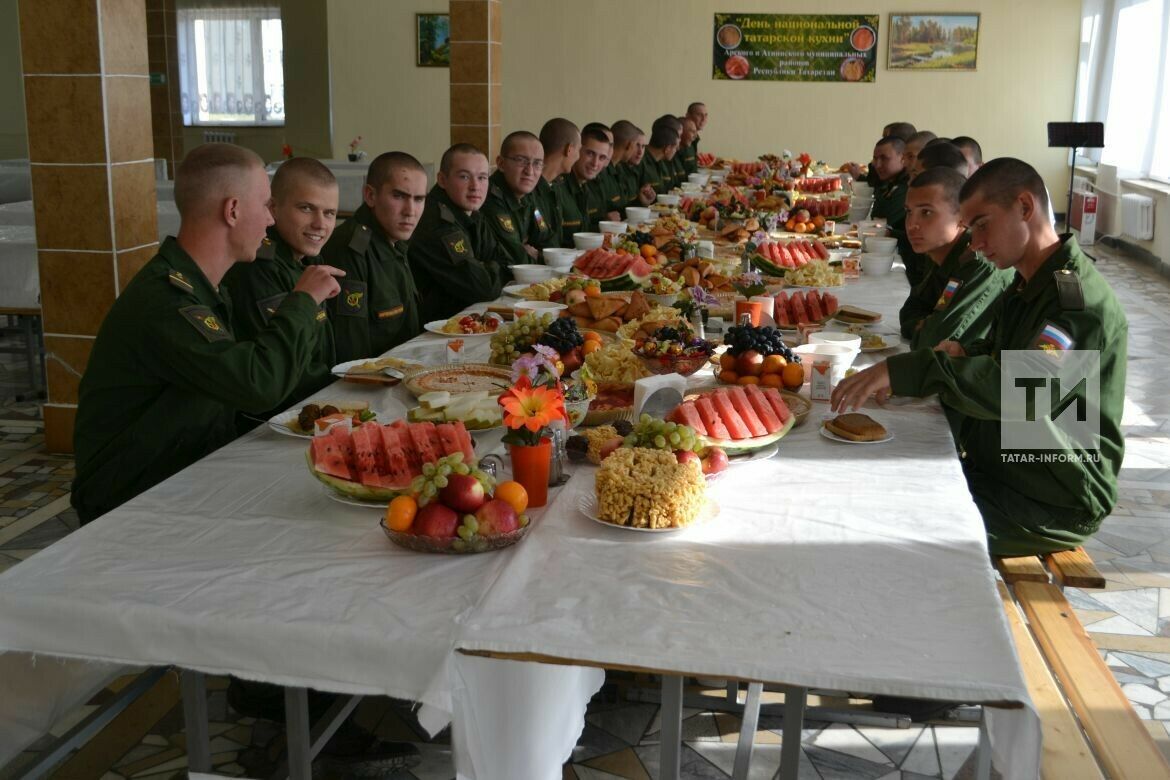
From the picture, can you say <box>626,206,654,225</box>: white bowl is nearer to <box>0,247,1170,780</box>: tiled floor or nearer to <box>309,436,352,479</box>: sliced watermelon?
<box>0,247,1170,780</box>: tiled floor

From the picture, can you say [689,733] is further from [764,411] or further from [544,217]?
[544,217]

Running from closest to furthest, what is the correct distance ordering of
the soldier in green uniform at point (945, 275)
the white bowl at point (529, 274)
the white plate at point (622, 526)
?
the white plate at point (622, 526), the soldier in green uniform at point (945, 275), the white bowl at point (529, 274)

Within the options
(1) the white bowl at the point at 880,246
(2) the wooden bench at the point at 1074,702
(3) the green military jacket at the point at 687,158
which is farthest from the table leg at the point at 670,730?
(3) the green military jacket at the point at 687,158

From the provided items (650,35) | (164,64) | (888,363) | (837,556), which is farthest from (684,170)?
(837,556)

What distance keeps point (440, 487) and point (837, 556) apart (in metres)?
0.70

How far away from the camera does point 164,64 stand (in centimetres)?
1586

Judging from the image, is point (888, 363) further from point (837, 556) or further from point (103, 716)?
point (103, 716)

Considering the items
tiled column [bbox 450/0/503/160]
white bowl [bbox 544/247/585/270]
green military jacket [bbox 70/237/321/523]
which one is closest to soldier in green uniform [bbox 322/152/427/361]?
white bowl [bbox 544/247/585/270]

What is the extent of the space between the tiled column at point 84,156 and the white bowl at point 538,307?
5.97 ft

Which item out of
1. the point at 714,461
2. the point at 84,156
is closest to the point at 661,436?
the point at 714,461

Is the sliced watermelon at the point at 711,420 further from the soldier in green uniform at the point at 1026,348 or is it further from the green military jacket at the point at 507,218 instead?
the green military jacket at the point at 507,218

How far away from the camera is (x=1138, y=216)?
11.5 meters

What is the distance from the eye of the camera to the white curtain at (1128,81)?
37.9 ft

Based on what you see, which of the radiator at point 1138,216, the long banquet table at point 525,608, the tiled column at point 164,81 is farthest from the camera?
the tiled column at point 164,81
